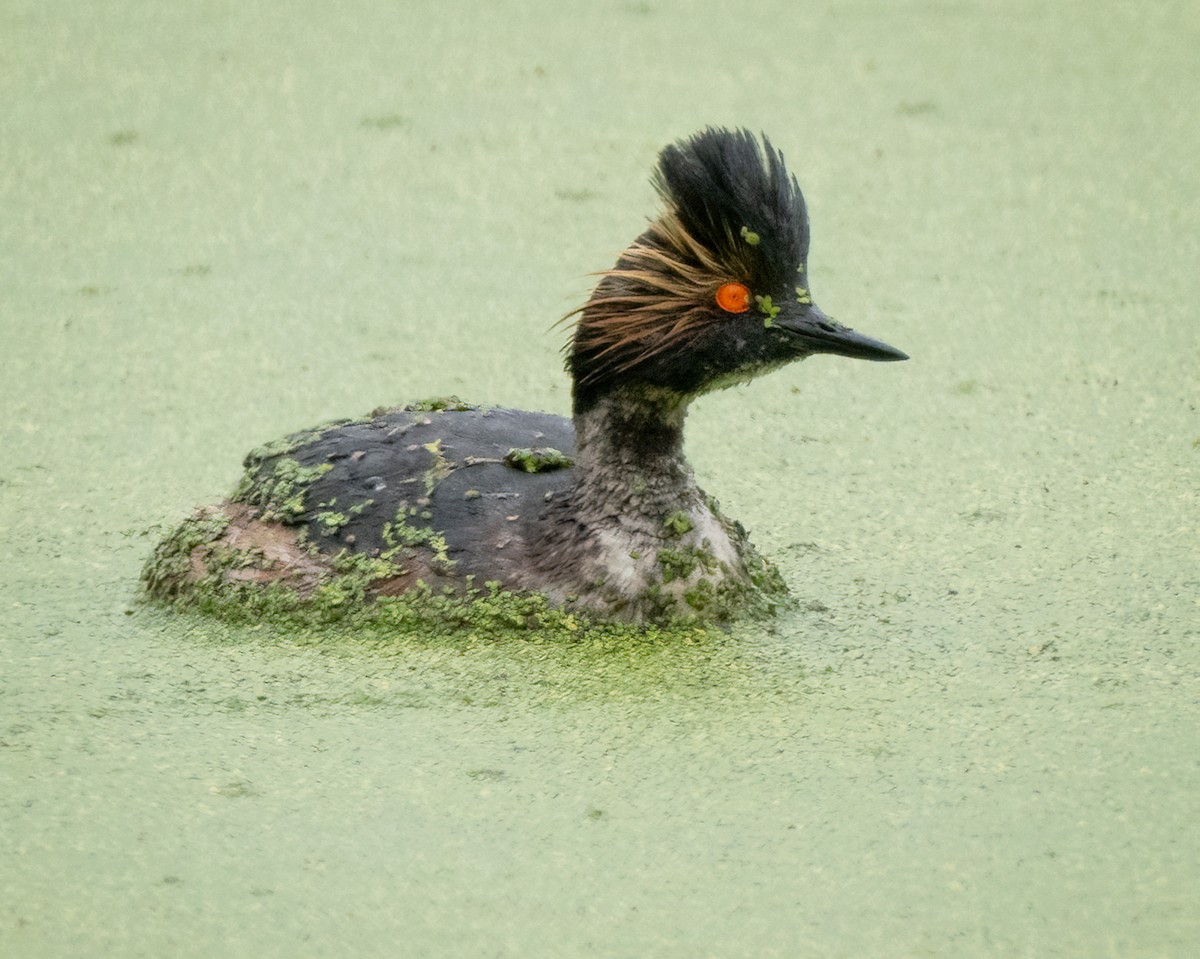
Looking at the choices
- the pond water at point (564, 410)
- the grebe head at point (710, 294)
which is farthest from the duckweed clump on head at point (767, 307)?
the pond water at point (564, 410)

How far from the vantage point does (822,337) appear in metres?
3.95

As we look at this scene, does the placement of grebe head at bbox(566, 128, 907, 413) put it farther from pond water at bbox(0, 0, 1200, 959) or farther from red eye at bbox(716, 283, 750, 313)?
pond water at bbox(0, 0, 1200, 959)

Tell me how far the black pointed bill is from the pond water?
60 centimetres

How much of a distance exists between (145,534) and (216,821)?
1422 millimetres

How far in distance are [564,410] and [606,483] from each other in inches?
51.5

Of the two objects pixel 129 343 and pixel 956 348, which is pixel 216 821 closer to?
pixel 129 343

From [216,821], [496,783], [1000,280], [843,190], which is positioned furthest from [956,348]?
[216,821]

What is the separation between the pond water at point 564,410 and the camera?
3150 millimetres

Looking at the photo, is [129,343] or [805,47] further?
[805,47]

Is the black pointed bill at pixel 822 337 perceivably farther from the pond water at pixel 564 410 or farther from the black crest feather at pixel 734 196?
the pond water at pixel 564 410

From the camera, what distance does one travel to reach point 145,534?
15.1ft

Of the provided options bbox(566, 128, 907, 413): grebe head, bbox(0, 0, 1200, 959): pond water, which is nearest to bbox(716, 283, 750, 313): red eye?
bbox(566, 128, 907, 413): grebe head

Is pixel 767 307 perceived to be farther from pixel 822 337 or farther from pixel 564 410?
pixel 564 410

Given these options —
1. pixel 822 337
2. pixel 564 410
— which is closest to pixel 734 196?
pixel 822 337
